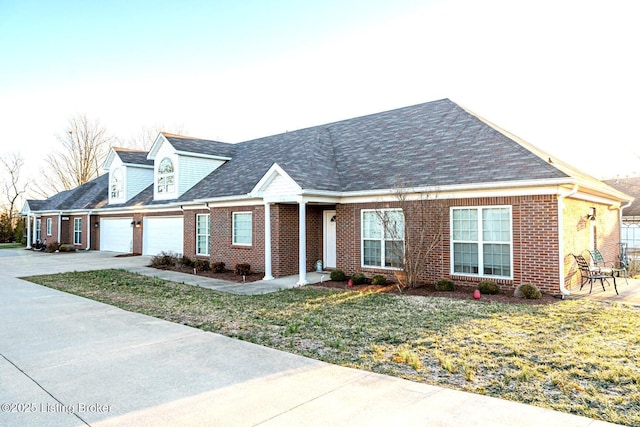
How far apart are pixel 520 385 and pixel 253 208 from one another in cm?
1191

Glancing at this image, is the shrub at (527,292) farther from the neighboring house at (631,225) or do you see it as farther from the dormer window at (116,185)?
the dormer window at (116,185)

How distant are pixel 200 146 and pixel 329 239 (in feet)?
34.2

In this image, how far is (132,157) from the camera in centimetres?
2681

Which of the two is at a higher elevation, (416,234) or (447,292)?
(416,234)

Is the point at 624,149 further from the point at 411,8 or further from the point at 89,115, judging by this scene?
the point at 89,115

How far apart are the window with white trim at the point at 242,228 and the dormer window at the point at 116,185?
574 inches

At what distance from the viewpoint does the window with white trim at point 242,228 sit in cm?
1541

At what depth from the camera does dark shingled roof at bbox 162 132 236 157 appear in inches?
806

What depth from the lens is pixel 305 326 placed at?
7.31m

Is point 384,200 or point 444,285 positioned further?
point 384,200

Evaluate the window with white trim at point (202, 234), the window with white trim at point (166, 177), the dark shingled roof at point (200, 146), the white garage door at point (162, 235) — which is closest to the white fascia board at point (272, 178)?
the window with white trim at point (202, 234)

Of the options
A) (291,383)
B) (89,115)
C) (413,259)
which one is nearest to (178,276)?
(413,259)

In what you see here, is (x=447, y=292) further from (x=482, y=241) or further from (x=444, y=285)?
(x=482, y=241)

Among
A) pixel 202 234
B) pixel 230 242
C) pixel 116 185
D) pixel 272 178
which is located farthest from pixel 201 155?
pixel 116 185
